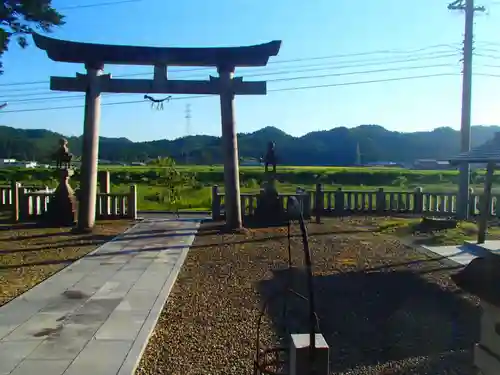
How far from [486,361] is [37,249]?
9557mm

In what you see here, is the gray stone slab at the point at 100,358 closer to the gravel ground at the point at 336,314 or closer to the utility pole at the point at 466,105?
the gravel ground at the point at 336,314

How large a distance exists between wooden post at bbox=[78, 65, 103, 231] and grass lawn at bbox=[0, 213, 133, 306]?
50 cm

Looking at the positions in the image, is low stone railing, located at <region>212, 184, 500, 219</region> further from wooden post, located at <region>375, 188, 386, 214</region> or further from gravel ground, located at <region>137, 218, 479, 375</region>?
gravel ground, located at <region>137, 218, 479, 375</region>

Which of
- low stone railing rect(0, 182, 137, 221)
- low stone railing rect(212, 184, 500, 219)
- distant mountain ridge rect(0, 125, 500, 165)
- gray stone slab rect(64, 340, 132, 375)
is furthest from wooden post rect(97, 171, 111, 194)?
distant mountain ridge rect(0, 125, 500, 165)

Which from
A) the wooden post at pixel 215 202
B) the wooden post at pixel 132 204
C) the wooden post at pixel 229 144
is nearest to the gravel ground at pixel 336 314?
the wooden post at pixel 229 144

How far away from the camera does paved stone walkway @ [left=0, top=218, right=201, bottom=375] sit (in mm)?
4316

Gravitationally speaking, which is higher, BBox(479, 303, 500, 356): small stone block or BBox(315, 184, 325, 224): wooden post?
BBox(479, 303, 500, 356): small stone block

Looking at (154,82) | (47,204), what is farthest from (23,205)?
(154,82)

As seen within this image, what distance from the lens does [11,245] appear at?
10734mm

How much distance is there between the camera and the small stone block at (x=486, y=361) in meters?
2.48

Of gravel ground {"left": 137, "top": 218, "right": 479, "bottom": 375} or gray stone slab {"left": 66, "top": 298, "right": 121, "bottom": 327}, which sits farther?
gray stone slab {"left": 66, "top": 298, "right": 121, "bottom": 327}

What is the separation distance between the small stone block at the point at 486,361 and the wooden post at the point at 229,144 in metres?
10.7

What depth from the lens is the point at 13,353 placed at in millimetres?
4484

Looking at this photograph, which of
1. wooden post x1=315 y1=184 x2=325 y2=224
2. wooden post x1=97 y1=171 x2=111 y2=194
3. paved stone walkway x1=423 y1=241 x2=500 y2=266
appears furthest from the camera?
wooden post x1=97 y1=171 x2=111 y2=194
